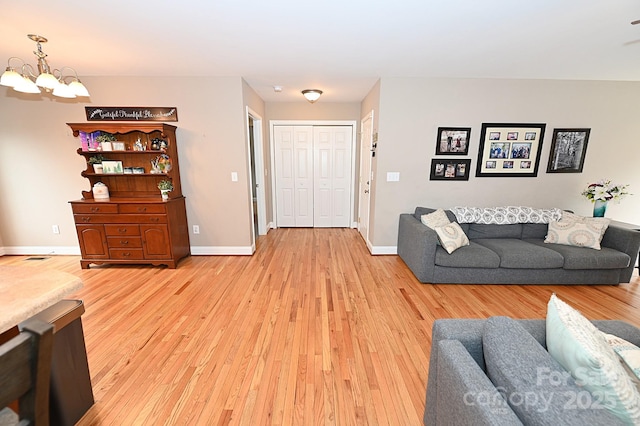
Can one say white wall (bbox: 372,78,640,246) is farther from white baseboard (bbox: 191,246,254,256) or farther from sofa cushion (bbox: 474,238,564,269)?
white baseboard (bbox: 191,246,254,256)

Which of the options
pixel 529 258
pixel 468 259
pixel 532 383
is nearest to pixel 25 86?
pixel 532 383

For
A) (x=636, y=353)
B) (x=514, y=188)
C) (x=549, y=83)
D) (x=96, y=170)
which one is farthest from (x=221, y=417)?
(x=549, y=83)

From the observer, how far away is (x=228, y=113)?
134 inches

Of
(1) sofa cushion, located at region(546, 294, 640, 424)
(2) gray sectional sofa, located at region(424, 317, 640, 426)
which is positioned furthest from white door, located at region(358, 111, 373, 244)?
(1) sofa cushion, located at region(546, 294, 640, 424)

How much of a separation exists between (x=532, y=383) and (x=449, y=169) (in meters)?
3.26

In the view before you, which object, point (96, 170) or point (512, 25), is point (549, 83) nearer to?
point (512, 25)

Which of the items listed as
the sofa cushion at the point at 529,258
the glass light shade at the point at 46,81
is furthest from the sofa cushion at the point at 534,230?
the glass light shade at the point at 46,81

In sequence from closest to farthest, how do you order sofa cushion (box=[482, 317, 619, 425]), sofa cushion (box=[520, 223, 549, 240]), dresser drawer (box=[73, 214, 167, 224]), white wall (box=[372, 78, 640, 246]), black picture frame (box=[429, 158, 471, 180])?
sofa cushion (box=[482, 317, 619, 425])
dresser drawer (box=[73, 214, 167, 224])
sofa cushion (box=[520, 223, 549, 240])
white wall (box=[372, 78, 640, 246])
black picture frame (box=[429, 158, 471, 180])

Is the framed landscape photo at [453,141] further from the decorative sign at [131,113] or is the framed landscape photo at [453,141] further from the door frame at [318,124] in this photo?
the decorative sign at [131,113]

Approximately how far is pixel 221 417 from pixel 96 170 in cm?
352

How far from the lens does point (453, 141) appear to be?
3514 mm

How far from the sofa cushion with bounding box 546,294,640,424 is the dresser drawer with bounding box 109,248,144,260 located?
13.0ft

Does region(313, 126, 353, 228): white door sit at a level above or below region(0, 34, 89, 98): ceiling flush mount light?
below

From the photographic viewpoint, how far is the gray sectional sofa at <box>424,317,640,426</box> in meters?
0.71
